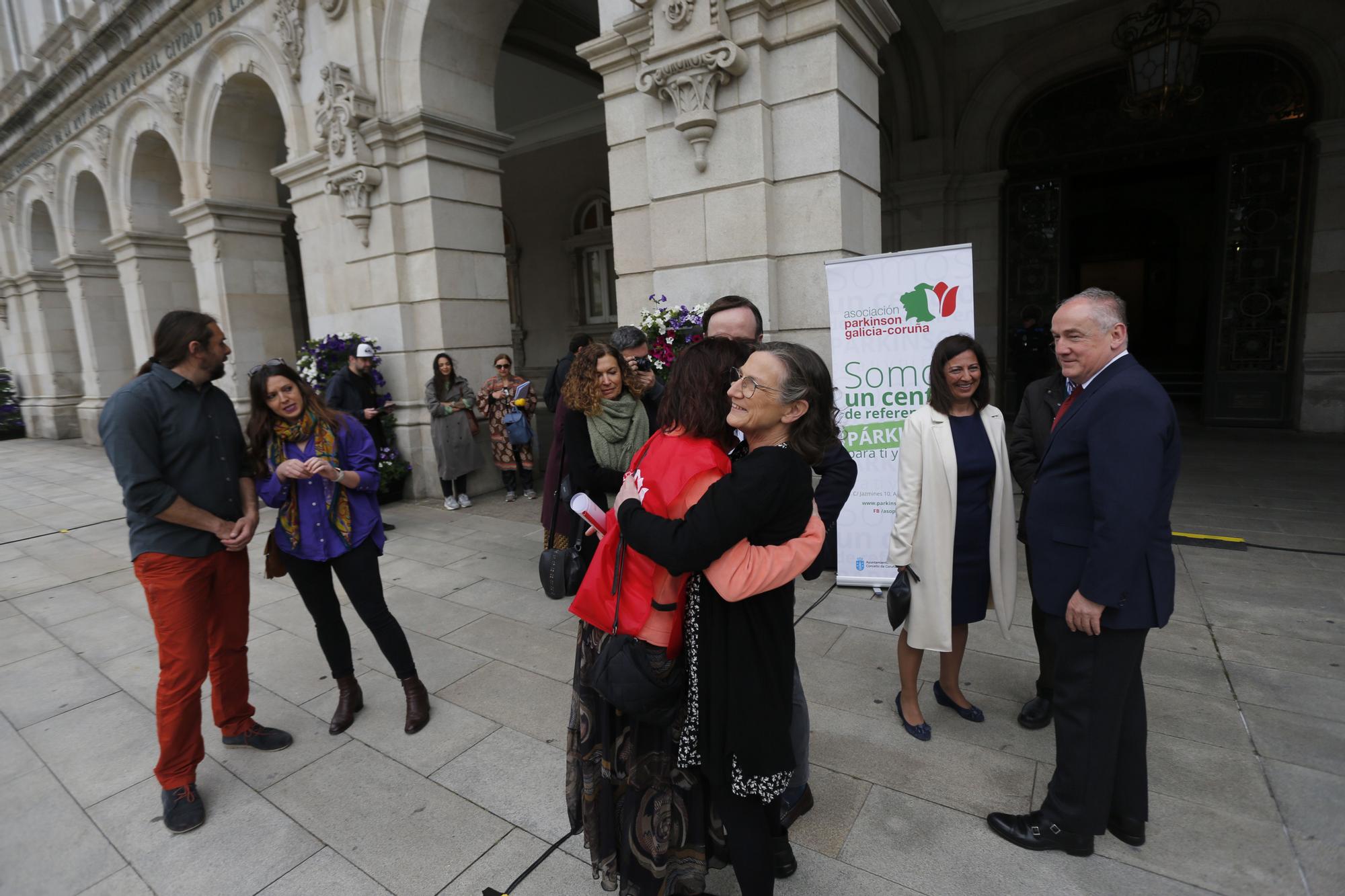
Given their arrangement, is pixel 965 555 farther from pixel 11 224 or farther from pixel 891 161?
pixel 11 224

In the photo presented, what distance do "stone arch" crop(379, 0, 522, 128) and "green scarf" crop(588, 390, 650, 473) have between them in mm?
5935

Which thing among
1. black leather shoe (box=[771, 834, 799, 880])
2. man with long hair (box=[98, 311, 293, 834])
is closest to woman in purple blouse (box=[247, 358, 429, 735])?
man with long hair (box=[98, 311, 293, 834])

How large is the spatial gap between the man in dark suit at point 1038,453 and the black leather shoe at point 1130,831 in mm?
717

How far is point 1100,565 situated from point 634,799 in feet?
5.24

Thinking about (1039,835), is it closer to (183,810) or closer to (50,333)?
(183,810)

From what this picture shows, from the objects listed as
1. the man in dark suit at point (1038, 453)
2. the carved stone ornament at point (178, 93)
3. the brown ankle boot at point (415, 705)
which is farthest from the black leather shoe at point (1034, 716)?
the carved stone ornament at point (178, 93)

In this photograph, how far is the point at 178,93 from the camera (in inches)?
415

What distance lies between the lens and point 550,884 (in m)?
2.35

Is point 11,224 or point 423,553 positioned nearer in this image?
point 423,553

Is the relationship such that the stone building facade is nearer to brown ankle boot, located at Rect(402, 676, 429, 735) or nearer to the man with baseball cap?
the man with baseball cap

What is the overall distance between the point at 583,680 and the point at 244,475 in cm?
216

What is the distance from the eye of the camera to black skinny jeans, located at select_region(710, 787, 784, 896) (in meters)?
1.93

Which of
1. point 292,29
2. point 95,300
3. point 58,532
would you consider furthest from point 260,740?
point 95,300

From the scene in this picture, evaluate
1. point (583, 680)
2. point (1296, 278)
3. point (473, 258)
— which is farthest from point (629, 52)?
point (1296, 278)
